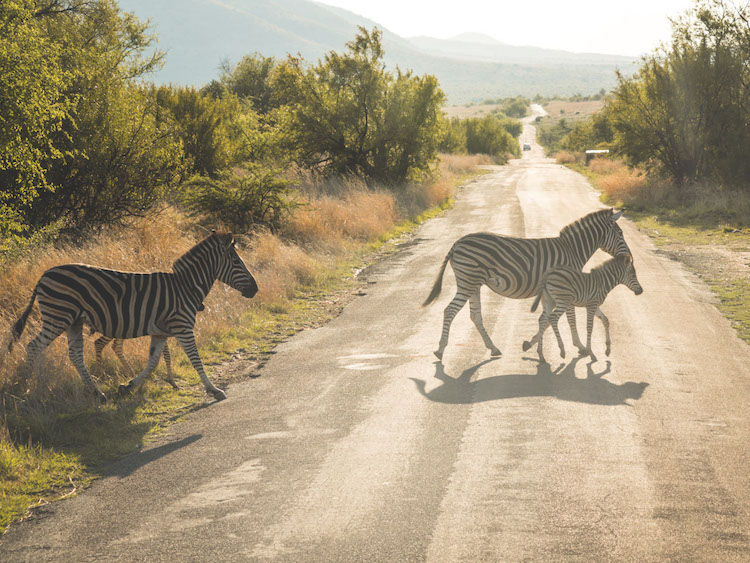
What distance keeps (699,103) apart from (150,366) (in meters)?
28.8

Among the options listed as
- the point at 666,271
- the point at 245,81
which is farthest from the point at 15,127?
the point at 245,81

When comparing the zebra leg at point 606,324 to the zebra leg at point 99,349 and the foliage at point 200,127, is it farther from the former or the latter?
the foliage at point 200,127

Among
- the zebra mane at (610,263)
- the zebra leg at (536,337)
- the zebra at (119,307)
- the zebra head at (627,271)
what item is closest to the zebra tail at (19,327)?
the zebra at (119,307)

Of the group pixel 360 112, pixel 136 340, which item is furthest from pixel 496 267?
pixel 360 112

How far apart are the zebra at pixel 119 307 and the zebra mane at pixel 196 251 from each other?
0.05 ft

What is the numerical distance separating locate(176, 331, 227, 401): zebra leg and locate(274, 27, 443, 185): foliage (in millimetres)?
23845

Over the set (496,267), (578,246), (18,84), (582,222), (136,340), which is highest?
(18,84)

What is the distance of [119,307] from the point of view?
886 cm

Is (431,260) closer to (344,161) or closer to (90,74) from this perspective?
(90,74)

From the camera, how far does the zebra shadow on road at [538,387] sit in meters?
9.10

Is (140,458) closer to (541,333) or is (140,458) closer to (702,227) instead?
(541,333)

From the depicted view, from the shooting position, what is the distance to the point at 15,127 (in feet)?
33.8

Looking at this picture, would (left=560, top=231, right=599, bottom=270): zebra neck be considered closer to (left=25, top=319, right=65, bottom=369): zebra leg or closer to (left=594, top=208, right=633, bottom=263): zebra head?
(left=594, top=208, right=633, bottom=263): zebra head

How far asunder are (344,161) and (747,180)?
1748cm
